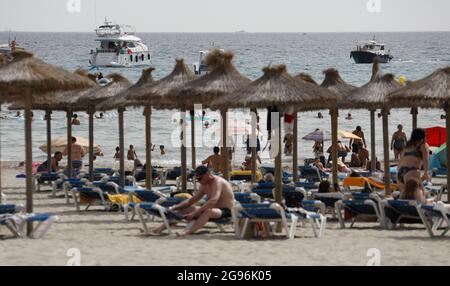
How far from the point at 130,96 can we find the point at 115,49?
7583 centimetres

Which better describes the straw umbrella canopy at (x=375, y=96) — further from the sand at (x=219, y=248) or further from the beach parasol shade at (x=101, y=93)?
the sand at (x=219, y=248)

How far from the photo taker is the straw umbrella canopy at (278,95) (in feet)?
44.8

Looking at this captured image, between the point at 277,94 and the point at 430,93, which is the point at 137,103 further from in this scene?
the point at 430,93

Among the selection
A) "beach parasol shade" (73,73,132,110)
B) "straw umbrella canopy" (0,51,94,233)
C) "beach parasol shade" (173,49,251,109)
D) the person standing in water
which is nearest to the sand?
"straw umbrella canopy" (0,51,94,233)

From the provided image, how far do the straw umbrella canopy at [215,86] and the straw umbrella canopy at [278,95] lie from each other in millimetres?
1531

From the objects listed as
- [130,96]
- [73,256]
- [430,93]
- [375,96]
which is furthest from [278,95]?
[375,96]

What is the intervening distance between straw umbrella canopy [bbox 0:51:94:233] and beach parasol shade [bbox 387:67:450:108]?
4579 mm

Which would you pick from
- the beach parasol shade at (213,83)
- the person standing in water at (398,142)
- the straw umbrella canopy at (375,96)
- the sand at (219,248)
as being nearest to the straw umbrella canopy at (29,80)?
the sand at (219,248)

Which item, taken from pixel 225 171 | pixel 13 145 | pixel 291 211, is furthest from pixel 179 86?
pixel 13 145

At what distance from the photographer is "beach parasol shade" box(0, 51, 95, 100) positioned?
1278cm

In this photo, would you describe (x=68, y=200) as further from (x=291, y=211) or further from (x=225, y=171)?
(x=291, y=211)

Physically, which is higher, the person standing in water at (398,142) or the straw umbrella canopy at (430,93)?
the straw umbrella canopy at (430,93)

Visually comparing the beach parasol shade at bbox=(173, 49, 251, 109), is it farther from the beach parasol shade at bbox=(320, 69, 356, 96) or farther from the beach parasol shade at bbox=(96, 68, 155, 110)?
the beach parasol shade at bbox=(320, 69, 356, 96)
